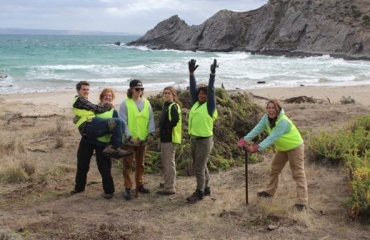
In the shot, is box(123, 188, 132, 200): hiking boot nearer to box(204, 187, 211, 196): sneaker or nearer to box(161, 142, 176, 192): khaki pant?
box(161, 142, 176, 192): khaki pant

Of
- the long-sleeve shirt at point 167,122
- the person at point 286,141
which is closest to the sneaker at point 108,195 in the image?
the long-sleeve shirt at point 167,122

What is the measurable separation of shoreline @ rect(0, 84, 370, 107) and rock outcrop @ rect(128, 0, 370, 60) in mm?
31333

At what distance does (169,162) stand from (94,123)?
1.22 metres

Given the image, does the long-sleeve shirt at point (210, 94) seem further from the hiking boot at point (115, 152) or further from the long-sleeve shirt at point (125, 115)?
the hiking boot at point (115, 152)

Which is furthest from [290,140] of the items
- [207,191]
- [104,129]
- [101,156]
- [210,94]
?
[101,156]

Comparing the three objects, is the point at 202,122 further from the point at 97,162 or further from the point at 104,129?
the point at 97,162

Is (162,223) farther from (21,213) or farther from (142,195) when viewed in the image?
(21,213)

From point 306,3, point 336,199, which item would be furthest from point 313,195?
point 306,3

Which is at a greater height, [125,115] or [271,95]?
[125,115]

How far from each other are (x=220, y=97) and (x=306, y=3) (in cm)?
7153

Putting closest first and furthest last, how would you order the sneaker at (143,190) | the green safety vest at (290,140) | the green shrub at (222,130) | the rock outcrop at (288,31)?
1. the green safety vest at (290,140)
2. the sneaker at (143,190)
3. the green shrub at (222,130)
4. the rock outcrop at (288,31)

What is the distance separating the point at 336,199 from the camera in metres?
6.54

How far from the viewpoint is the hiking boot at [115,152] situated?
6.47 metres

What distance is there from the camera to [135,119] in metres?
6.69
